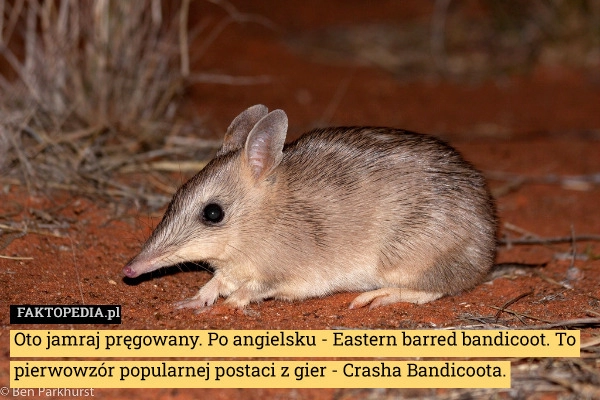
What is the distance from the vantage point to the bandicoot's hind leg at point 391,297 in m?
5.26

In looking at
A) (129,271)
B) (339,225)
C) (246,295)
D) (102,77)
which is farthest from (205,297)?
(102,77)

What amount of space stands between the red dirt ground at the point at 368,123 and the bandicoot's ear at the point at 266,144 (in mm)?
877

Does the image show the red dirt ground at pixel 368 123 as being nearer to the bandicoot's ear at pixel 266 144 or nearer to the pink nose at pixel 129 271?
the pink nose at pixel 129 271

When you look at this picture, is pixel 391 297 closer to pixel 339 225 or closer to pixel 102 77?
pixel 339 225

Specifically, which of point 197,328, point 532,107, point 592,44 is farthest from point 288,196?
Answer: point 592,44

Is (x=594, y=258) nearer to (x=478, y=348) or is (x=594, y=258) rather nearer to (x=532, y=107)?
(x=478, y=348)

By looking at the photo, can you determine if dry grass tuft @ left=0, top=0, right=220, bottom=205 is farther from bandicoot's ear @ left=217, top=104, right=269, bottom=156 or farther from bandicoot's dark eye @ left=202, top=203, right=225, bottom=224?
bandicoot's dark eye @ left=202, top=203, right=225, bottom=224

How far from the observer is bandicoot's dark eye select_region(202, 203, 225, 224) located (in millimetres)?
5039

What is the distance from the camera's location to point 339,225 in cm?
523

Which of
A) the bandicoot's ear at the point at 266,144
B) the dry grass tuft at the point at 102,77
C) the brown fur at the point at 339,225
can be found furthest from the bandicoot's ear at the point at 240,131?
the dry grass tuft at the point at 102,77

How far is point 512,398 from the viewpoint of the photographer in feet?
13.0

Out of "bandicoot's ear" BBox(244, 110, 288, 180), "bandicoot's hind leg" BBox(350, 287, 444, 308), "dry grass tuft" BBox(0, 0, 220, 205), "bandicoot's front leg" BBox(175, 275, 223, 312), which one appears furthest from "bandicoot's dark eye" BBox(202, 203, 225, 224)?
"dry grass tuft" BBox(0, 0, 220, 205)

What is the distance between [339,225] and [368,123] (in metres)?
4.43

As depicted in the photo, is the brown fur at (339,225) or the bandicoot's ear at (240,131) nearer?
the brown fur at (339,225)
